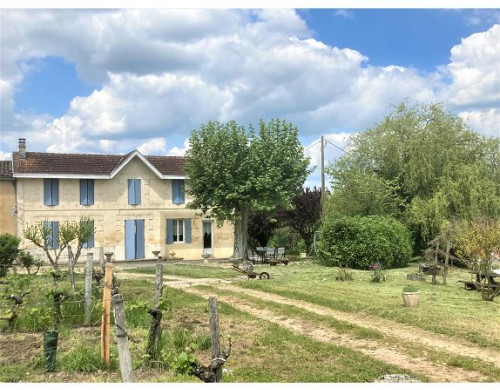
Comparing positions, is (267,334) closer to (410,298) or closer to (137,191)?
(410,298)

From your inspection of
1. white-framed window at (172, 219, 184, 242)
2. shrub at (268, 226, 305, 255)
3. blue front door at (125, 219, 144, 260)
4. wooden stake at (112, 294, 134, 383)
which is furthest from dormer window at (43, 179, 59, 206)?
wooden stake at (112, 294, 134, 383)

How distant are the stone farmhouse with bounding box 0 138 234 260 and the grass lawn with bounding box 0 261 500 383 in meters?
13.6

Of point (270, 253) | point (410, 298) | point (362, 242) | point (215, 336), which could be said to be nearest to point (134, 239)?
point (270, 253)

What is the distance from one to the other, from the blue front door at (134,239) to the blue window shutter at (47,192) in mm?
4536

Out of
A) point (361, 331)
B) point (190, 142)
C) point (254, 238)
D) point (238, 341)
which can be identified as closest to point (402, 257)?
point (254, 238)

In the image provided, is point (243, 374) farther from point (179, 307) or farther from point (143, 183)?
point (143, 183)

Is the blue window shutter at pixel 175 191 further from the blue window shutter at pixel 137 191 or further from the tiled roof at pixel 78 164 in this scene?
the blue window shutter at pixel 137 191

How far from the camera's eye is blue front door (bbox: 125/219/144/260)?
32.3 metres

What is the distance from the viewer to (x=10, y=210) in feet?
98.6

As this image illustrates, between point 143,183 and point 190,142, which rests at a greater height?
point 190,142

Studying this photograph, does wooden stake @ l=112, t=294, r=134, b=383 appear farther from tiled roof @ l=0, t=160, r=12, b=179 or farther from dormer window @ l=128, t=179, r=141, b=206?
dormer window @ l=128, t=179, r=141, b=206

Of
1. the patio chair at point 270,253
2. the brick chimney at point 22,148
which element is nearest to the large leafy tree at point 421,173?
the patio chair at point 270,253

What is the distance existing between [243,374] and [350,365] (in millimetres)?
1822

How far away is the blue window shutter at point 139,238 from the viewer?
1280 inches
